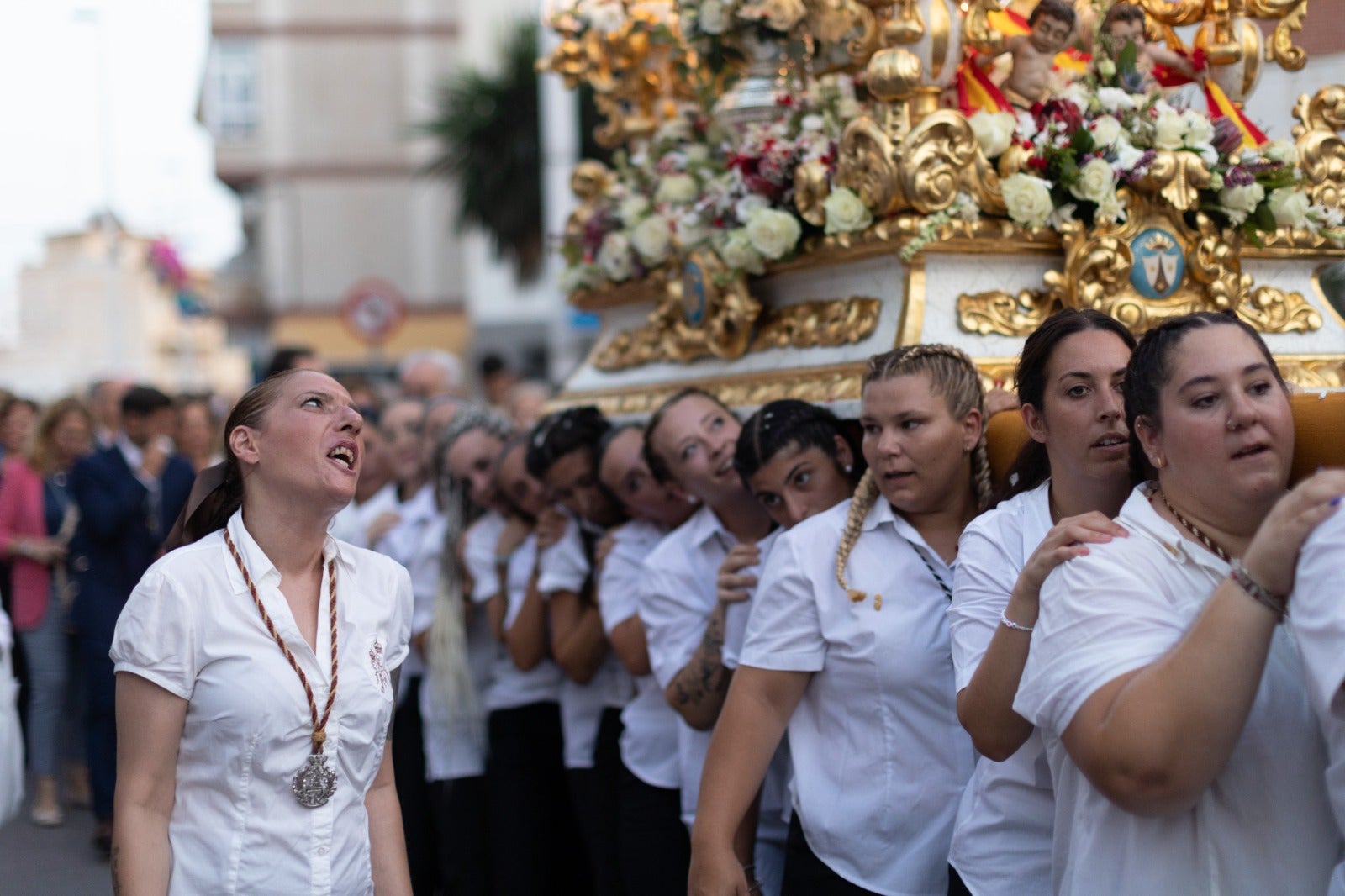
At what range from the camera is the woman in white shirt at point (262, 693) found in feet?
9.14

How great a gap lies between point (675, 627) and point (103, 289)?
3560 cm

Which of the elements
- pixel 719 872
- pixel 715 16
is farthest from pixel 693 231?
pixel 719 872

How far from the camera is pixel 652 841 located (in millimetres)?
4492

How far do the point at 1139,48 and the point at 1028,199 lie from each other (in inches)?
36.6

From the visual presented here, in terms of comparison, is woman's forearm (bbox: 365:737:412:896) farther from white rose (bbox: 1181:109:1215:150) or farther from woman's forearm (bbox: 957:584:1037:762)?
white rose (bbox: 1181:109:1215:150)

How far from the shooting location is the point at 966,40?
4.41 metres

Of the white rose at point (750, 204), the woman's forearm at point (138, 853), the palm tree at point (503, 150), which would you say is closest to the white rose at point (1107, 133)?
the white rose at point (750, 204)

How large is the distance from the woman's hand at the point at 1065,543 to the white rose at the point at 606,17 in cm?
415

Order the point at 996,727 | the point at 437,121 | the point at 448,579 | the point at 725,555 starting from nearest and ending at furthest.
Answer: the point at 996,727 < the point at 725,555 < the point at 448,579 < the point at 437,121

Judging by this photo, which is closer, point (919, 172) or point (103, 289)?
point (919, 172)

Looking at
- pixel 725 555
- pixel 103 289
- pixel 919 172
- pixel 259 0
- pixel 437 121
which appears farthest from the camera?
pixel 103 289

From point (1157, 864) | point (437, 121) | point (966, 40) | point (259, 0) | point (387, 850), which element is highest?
point (259, 0)

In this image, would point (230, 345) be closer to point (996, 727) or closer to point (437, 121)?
point (437, 121)

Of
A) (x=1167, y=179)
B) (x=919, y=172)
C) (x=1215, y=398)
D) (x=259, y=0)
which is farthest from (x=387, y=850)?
(x=259, y=0)
